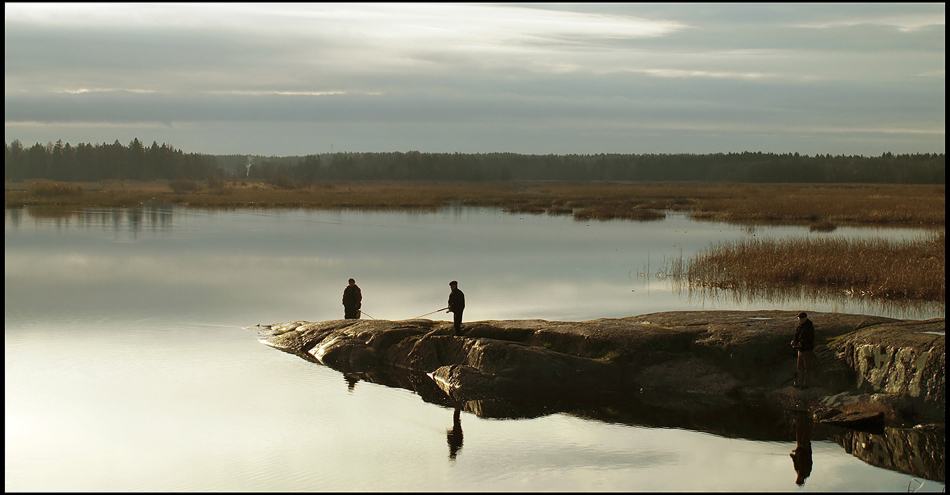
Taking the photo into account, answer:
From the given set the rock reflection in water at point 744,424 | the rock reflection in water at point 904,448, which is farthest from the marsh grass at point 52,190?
the rock reflection in water at point 904,448

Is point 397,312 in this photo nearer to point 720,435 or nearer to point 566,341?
point 566,341

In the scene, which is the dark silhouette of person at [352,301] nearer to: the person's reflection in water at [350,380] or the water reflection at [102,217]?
the person's reflection in water at [350,380]

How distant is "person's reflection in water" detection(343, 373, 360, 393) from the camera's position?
18.4 metres

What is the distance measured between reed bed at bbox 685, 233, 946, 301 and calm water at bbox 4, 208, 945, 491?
5.26 ft

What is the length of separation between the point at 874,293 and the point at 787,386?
461 inches

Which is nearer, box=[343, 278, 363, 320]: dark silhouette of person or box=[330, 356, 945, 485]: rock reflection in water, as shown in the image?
box=[330, 356, 945, 485]: rock reflection in water

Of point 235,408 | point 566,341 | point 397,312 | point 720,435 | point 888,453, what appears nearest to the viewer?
point 888,453

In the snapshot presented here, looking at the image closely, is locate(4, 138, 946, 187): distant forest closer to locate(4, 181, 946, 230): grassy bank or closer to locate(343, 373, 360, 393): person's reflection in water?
locate(4, 181, 946, 230): grassy bank

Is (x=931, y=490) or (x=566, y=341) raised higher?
(x=566, y=341)

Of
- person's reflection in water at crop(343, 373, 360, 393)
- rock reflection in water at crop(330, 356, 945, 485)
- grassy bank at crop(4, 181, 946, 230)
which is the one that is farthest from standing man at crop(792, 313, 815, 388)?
grassy bank at crop(4, 181, 946, 230)

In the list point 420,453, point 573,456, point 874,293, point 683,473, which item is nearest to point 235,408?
point 420,453

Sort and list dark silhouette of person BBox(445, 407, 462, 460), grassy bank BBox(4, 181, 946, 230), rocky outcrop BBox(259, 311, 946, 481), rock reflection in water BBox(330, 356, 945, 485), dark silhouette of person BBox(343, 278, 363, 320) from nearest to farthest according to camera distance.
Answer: rock reflection in water BBox(330, 356, 945, 485) < dark silhouette of person BBox(445, 407, 462, 460) < rocky outcrop BBox(259, 311, 946, 481) < dark silhouette of person BBox(343, 278, 363, 320) < grassy bank BBox(4, 181, 946, 230)

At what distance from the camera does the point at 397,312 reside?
86.7 ft

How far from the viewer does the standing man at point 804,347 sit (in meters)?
16.6
